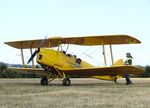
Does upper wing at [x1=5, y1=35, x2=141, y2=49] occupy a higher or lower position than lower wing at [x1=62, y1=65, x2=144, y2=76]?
higher

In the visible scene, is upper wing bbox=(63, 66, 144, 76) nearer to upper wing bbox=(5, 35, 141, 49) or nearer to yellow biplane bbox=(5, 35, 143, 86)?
yellow biplane bbox=(5, 35, 143, 86)

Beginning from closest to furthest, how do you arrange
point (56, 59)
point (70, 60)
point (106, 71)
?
point (56, 59)
point (106, 71)
point (70, 60)

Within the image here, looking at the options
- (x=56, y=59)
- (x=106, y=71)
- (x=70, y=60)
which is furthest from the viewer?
(x=70, y=60)

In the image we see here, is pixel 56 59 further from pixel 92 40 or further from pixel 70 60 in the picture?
pixel 92 40

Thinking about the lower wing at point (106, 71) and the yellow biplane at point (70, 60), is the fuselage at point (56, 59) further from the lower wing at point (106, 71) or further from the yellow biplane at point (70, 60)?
the lower wing at point (106, 71)

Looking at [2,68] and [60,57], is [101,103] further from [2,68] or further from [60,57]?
[2,68]

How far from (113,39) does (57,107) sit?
1341 cm

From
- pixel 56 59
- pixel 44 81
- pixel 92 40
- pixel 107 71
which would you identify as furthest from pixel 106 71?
pixel 44 81

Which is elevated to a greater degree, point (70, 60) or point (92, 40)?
point (92, 40)

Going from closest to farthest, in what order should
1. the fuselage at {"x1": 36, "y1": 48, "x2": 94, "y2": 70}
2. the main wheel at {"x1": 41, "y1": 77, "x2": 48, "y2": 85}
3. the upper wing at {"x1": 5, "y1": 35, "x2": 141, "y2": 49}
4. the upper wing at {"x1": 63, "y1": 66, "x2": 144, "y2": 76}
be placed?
the upper wing at {"x1": 63, "y1": 66, "x2": 144, "y2": 76} < the fuselage at {"x1": 36, "y1": 48, "x2": 94, "y2": 70} < the upper wing at {"x1": 5, "y1": 35, "x2": 141, "y2": 49} < the main wheel at {"x1": 41, "y1": 77, "x2": 48, "y2": 85}

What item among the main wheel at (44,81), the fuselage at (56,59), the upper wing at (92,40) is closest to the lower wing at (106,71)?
the fuselage at (56,59)

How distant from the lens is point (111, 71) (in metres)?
23.6

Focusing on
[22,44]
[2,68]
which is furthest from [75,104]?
[2,68]

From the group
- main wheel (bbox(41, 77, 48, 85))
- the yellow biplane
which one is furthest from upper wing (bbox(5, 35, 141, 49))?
main wheel (bbox(41, 77, 48, 85))
